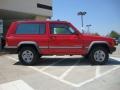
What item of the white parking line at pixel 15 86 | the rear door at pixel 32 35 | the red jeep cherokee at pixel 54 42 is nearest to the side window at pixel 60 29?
the red jeep cherokee at pixel 54 42

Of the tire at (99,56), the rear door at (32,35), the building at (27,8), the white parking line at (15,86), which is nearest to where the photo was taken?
the white parking line at (15,86)

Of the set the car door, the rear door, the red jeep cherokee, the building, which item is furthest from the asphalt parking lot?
the building

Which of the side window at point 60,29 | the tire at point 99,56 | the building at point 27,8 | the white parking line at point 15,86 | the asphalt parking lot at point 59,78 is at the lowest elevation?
the white parking line at point 15,86

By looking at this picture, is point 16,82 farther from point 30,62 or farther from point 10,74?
point 30,62

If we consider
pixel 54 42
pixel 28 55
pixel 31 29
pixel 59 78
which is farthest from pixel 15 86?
pixel 31 29

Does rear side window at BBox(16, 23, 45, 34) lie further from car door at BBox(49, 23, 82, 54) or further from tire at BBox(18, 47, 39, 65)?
tire at BBox(18, 47, 39, 65)

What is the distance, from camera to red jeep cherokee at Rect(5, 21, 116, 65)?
44.2 feet

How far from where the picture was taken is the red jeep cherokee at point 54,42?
531 inches

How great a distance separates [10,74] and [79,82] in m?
2.96

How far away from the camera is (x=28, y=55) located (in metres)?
13.7

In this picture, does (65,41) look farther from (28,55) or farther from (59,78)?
(59,78)

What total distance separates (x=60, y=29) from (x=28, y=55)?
185 cm

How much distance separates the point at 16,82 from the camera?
973 cm

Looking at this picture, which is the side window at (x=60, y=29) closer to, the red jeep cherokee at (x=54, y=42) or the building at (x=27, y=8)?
the red jeep cherokee at (x=54, y=42)
